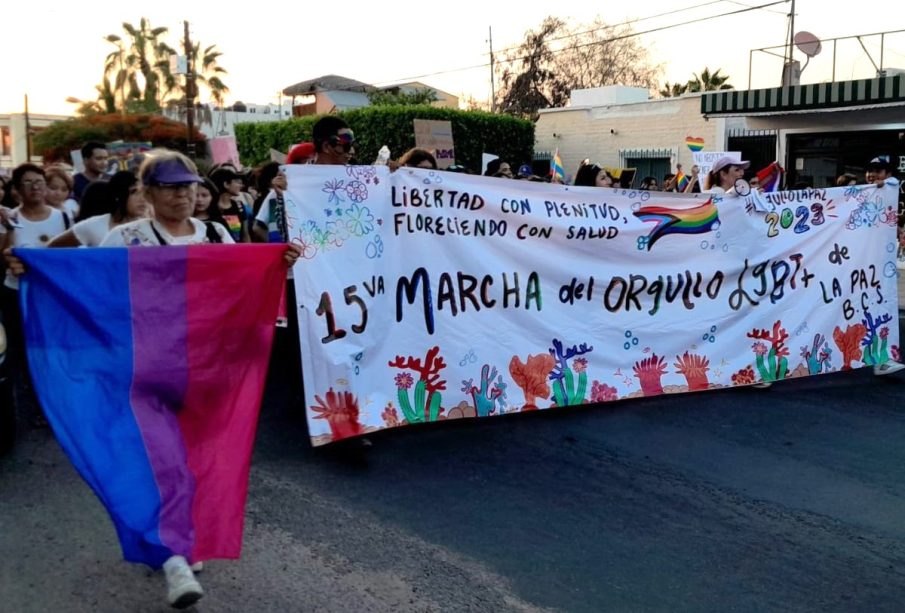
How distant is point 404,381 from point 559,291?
1.35 metres

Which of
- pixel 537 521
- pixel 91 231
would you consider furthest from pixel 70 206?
pixel 537 521

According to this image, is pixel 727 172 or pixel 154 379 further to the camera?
pixel 727 172

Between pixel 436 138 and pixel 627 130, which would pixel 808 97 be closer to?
pixel 436 138

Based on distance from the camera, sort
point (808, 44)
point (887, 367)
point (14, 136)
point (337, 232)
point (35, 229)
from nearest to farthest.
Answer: point (337, 232)
point (35, 229)
point (887, 367)
point (808, 44)
point (14, 136)

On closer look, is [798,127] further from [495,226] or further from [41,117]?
[41,117]

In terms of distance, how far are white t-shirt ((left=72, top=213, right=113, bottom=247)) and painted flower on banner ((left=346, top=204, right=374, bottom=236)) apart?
1339mm

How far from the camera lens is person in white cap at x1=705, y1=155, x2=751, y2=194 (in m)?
7.00

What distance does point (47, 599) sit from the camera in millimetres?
3492

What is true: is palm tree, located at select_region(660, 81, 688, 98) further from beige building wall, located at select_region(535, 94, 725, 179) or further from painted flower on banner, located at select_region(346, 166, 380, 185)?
painted flower on banner, located at select_region(346, 166, 380, 185)

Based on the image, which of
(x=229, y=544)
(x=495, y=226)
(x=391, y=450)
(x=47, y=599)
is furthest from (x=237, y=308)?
(x=495, y=226)

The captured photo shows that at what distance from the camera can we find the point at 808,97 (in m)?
19.0

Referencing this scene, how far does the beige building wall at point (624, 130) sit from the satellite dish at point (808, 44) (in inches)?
161

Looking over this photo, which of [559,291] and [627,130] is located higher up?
[627,130]

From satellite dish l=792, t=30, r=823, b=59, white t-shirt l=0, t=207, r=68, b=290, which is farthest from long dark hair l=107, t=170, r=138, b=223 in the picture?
satellite dish l=792, t=30, r=823, b=59
